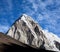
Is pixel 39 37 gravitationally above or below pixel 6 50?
above

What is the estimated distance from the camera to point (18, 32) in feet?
547

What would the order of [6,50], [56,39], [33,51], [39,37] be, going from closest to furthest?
[6,50] < [33,51] < [39,37] < [56,39]

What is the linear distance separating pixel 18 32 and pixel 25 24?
813 centimetres

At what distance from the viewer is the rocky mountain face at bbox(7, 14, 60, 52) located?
520ft

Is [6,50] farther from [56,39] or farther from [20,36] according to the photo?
[56,39]

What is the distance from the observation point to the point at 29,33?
540 ft

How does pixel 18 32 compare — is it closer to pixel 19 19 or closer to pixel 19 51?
pixel 19 19

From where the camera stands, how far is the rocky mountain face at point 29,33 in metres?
158

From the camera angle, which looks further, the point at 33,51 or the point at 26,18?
the point at 26,18

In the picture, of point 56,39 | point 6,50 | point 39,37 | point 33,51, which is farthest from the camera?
point 56,39

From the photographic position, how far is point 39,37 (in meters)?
161

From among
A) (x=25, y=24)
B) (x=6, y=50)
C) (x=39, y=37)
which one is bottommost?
(x=6, y=50)

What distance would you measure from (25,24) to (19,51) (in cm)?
14311

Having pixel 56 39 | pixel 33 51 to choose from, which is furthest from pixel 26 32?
pixel 33 51
